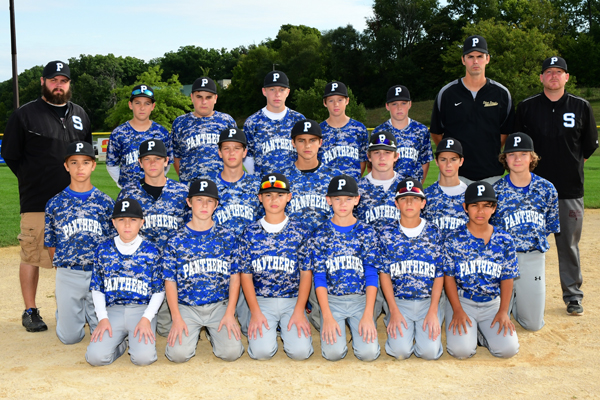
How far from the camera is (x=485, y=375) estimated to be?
16.1ft

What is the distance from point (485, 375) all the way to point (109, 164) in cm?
498

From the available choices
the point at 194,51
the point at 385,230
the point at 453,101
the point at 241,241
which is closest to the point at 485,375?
the point at 385,230

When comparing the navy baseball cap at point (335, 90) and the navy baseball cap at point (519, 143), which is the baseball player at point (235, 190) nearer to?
the navy baseball cap at point (335, 90)

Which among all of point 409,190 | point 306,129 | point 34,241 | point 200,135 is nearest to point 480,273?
point 409,190

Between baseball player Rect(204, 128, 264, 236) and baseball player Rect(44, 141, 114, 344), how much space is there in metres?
1.28

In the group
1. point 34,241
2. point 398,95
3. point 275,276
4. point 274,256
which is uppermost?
point 398,95

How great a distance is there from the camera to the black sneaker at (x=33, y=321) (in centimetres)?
620

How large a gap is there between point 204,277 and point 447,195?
286 cm

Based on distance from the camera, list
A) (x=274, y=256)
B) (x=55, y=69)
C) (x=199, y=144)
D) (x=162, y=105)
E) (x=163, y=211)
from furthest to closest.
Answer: (x=162, y=105)
(x=199, y=144)
(x=55, y=69)
(x=163, y=211)
(x=274, y=256)

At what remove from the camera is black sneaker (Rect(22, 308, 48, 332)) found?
Answer: 20.4 ft

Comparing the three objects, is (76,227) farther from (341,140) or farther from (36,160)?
(341,140)

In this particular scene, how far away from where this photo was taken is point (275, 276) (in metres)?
5.72

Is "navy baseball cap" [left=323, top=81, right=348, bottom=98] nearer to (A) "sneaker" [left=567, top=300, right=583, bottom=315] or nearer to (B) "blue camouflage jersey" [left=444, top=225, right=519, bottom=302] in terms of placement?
(B) "blue camouflage jersey" [left=444, top=225, right=519, bottom=302]

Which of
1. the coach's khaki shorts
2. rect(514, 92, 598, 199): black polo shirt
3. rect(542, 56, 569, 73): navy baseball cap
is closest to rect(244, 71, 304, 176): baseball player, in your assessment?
the coach's khaki shorts
